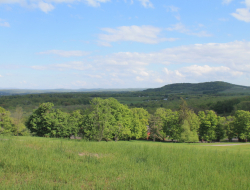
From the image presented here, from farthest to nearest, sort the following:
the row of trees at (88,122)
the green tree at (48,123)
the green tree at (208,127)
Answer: the green tree at (208,127) < the green tree at (48,123) < the row of trees at (88,122)

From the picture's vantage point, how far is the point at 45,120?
48000mm

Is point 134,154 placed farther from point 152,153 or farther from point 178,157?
point 178,157

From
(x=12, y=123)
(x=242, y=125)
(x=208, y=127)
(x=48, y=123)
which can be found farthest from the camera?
(x=208, y=127)

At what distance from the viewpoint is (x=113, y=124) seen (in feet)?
147

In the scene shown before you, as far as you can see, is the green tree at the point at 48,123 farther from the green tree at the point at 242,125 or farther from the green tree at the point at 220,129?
the green tree at the point at 242,125

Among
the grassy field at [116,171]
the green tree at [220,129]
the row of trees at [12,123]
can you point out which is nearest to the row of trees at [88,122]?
the row of trees at [12,123]

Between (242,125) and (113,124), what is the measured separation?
39.5 m

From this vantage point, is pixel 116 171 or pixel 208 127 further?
pixel 208 127

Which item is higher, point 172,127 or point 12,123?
point 12,123

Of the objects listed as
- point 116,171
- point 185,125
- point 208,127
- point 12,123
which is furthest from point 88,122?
point 208,127

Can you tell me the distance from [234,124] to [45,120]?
54676mm

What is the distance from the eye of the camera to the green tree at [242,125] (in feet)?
183

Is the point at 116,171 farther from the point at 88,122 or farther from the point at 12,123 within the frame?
the point at 12,123

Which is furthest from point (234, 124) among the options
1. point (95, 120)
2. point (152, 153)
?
point (152, 153)
